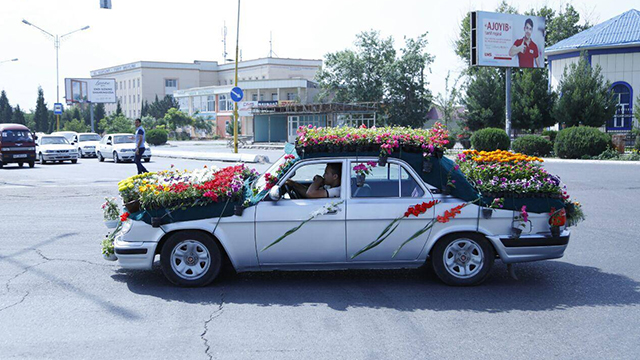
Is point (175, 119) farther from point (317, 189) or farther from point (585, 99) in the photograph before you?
point (317, 189)

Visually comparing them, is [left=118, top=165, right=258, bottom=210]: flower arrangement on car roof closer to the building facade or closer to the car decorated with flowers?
the car decorated with flowers

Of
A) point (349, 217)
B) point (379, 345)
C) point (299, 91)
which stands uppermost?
point (299, 91)

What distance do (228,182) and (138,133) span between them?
47.1 feet

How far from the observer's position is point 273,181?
675 cm

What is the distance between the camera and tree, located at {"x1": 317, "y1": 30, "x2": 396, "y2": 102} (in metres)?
67.3

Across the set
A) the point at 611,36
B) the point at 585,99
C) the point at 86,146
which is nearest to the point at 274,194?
the point at 86,146

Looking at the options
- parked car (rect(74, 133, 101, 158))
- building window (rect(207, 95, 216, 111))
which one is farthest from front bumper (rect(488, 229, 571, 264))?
building window (rect(207, 95, 216, 111))

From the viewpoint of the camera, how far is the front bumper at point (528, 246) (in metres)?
6.69

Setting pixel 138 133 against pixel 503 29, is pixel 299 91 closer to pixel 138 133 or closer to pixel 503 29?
pixel 503 29

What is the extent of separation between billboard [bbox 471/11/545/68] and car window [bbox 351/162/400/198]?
3365cm

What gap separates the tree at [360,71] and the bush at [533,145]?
33958mm

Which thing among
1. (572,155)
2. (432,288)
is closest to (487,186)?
(432,288)

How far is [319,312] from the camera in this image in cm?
596

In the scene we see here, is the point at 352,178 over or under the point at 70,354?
over
